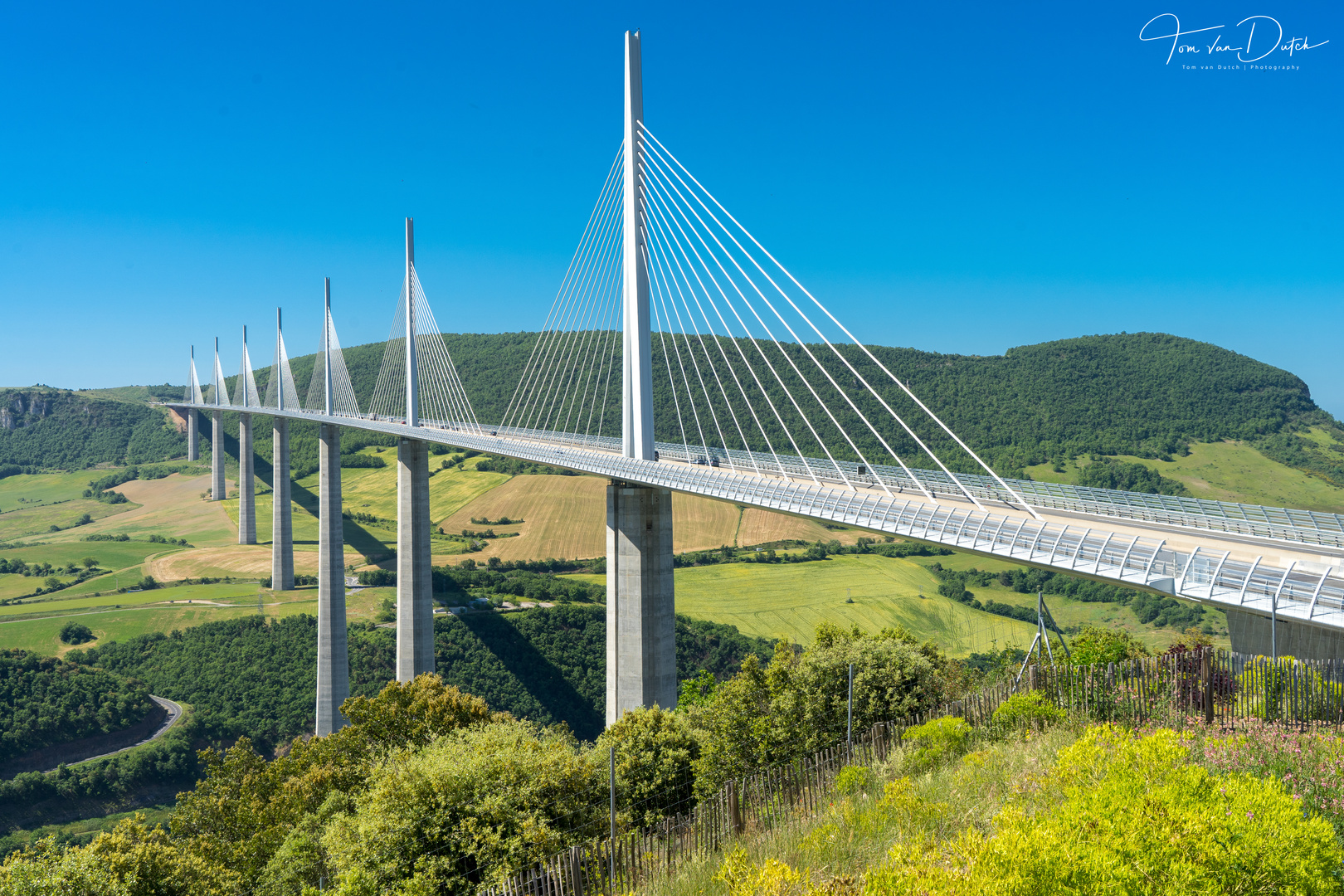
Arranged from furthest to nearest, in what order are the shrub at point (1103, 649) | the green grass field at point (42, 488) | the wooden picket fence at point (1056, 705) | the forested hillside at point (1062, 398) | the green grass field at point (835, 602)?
the green grass field at point (42, 488), the forested hillside at point (1062, 398), the green grass field at point (835, 602), the shrub at point (1103, 649), the wooden picket fence at point (1056, 705)

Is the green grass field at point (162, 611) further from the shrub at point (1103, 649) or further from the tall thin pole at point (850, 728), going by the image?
the tall thin pole at point (850, 728)

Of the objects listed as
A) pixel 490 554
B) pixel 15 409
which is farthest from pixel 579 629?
pixel 15 409

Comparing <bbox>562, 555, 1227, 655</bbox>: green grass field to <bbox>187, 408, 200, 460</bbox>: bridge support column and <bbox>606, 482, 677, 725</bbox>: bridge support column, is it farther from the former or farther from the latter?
<bbox>187, 408, 200, 460</bbox>: bridge support column

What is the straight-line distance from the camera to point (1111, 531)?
1522 centimetres

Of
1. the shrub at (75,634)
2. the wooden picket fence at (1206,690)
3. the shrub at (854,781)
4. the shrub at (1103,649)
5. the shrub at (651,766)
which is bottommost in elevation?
the shrub at (75,634)

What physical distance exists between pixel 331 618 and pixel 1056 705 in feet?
146

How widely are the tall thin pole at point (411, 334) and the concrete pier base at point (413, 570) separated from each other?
3812mm

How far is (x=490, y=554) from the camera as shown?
71812 mm

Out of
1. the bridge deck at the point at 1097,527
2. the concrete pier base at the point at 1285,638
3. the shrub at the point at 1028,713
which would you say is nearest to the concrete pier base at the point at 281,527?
the bridge deck at the point at 1097,527

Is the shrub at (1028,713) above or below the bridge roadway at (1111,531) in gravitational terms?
below

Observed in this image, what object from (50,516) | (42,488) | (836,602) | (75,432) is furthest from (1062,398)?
(75,432)

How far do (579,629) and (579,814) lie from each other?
41069mm

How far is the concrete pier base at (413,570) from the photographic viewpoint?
42.5 m

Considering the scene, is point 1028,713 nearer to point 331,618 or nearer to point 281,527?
point 331,618
